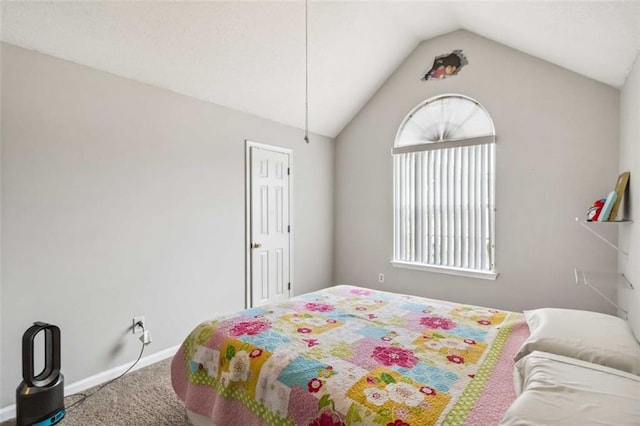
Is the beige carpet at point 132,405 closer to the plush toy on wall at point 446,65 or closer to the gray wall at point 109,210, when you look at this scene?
the gray wall at point 109,210

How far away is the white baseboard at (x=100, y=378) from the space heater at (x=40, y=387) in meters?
0.32

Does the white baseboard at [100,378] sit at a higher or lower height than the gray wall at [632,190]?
lower

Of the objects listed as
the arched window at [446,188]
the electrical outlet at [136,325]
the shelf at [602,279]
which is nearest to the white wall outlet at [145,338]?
the electrical outlet at [136,325]

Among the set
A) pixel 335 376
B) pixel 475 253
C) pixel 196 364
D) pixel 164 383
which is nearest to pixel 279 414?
pixel 335 376

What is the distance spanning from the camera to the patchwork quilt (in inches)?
46.6

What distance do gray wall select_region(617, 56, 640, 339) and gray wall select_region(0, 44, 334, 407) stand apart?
10.3ft

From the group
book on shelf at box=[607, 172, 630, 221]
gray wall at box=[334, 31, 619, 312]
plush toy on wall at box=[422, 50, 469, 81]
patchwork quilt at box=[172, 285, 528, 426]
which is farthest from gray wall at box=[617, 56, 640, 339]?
plush toy on wall at box=[422, 50, 469, 81]

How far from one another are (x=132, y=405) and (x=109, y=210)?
142 centimetres

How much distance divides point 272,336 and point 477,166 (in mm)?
2866

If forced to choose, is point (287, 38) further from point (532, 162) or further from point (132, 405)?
point (132, 405)

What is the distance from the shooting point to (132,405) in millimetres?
2186

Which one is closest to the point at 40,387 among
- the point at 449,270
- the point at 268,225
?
the point at 268,225

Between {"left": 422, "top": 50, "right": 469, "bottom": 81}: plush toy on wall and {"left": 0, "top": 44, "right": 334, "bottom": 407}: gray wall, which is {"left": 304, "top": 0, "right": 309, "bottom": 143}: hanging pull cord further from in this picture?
{"left": 422, "top": 50, "right": 469, "bottom": 81}: plush toy on wall

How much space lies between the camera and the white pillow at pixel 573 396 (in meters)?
0.89
